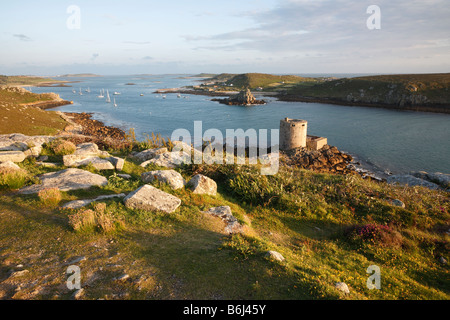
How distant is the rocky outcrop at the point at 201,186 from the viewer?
35.1ft

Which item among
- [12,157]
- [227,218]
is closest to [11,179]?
[12,157]

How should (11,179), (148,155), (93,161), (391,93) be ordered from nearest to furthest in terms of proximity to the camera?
(11,179)
(93,161)
(148,155)
(391,93)

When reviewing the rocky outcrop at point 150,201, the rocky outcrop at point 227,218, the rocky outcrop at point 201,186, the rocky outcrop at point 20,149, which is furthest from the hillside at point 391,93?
the rocky outcrop at point 20,149

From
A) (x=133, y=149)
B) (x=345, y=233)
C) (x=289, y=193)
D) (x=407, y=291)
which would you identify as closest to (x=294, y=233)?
(x=345, y=233)

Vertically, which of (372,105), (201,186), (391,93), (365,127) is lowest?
(201,186)

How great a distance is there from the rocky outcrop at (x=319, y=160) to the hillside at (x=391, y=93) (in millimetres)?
62558

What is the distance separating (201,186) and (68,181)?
5.34 metres

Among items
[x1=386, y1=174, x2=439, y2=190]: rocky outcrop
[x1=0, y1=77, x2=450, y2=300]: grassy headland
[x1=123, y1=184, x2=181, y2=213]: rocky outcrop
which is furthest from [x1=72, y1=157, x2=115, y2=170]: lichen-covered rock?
[x1=386, y1=174, x2=439, y2=190]: rocky outcrop

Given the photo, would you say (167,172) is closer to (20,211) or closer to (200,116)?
(20,211)

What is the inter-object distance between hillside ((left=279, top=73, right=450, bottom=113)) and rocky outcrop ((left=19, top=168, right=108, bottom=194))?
9367 centimetres

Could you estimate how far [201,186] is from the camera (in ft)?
35.7

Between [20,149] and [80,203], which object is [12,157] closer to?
[20,149]

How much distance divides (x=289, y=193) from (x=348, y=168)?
22.5 meters

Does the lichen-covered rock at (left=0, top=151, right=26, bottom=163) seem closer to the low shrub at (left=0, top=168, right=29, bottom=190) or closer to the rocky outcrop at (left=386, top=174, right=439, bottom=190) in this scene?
the low shrub at (left=0, top=168, right=29, bottom=190)
